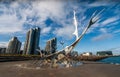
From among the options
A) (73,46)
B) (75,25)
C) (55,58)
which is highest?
(75,25)

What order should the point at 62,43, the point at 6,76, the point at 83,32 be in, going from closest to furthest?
the point at 6,76 < the point at 83,32 < the point at 62,43

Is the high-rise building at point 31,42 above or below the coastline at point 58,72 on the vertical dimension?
above

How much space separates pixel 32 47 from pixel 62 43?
2912 inches

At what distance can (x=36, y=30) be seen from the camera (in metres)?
103

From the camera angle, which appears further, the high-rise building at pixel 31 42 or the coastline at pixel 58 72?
the high-rise building at pixel 31 42

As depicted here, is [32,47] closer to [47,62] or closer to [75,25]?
[47,62]

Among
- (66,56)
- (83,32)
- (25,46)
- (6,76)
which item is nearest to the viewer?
(6,76)

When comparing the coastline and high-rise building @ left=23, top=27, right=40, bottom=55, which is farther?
high-rise building @ left=23, top=27, right=40, bottom=55

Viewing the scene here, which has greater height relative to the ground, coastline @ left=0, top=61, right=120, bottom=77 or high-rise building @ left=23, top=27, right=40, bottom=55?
high-rise building @ left=23, top=27, right=40, bottom=55

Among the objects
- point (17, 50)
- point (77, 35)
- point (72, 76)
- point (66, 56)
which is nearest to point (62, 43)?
point (66, 56)

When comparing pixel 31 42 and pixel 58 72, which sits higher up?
pixel 31 42

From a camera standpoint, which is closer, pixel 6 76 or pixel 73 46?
pixel 6 76

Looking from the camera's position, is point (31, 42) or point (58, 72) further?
point (31, 42)

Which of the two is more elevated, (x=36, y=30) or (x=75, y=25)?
(x=36, y=30)
